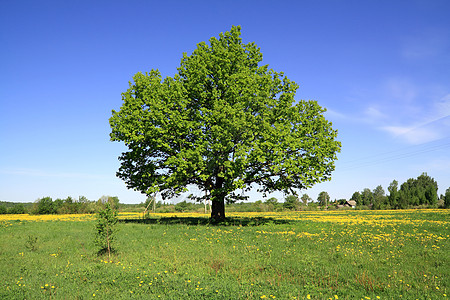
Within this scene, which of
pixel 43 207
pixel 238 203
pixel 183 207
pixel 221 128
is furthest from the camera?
pixel 183 207

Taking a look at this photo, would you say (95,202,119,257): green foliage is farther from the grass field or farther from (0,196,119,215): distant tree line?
(0,196,119,215): distant tree line

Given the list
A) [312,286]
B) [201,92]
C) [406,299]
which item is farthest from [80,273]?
[201,92]

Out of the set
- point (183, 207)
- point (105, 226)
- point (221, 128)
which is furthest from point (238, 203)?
point (105, 226)

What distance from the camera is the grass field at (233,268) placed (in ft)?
27.8

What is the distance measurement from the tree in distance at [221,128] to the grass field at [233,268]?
6224mm

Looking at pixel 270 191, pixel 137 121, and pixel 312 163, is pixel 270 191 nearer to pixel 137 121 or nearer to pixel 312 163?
pixel 312 163

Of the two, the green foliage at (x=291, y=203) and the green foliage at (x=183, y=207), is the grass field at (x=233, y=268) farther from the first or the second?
the green foliage at (x=291, y=203)

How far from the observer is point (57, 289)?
346 inches

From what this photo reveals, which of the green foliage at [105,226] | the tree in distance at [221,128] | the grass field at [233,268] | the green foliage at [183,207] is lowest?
the green foliage at [183,207]

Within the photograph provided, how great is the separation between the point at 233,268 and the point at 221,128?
11.4 m

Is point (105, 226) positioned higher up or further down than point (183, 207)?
higher up

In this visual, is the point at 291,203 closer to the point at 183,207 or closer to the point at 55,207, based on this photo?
the point at 183,207

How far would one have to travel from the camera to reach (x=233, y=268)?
10820 millimetres

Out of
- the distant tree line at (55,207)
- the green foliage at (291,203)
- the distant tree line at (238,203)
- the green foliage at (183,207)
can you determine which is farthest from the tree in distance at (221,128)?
the green foliage at (291,203)
